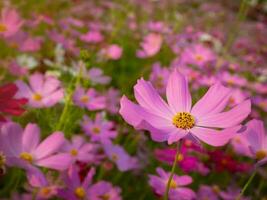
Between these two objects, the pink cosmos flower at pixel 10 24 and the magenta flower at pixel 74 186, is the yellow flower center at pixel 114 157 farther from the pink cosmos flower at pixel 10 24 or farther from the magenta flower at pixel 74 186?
the pink cosmos flower at pixel 10 24

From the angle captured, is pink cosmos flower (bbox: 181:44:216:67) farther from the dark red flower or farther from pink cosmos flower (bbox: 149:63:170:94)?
the dark red flower

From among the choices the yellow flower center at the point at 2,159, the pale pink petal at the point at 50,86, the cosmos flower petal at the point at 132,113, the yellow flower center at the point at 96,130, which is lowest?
the yellow flower center at the point at 96,130

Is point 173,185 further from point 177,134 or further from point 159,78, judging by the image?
point 159,78

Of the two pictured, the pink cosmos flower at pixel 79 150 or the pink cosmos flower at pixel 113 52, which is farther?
the pink cosmos flower at pixel 113 52

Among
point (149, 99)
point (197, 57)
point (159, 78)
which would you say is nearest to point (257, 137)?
point (149, 99)

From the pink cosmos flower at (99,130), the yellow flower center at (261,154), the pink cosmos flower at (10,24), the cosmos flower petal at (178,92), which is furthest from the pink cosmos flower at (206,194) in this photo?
the pink cosmos flower at (10,24)

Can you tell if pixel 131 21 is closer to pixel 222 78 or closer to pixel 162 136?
pixel 222 78
